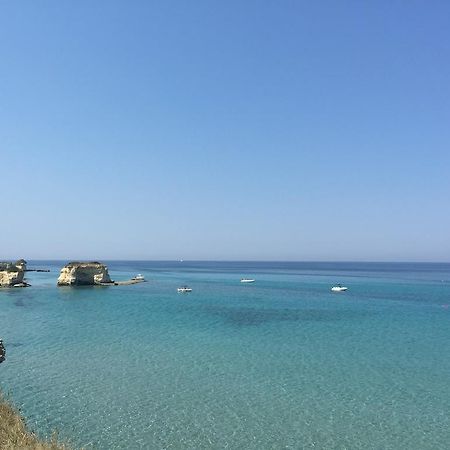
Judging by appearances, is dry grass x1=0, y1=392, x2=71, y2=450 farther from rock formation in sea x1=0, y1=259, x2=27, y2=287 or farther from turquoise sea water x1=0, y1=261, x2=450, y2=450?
rock formation in sea x1=0, y1=259, x2=27, y2=287

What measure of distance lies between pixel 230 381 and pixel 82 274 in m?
92.8

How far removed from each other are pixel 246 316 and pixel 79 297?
40.3 m

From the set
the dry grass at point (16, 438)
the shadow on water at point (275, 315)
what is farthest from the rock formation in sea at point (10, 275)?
the dry grass at point (16, 438)

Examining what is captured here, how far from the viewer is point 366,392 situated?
26.5m

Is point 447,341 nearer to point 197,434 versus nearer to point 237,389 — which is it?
point 237,389

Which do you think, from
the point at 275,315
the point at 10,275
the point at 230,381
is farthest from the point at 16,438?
the point at 10,275

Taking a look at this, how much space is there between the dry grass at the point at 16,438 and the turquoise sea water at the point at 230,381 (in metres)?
3.23

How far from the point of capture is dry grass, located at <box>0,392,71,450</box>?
1409cm

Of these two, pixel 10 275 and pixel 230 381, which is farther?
pixel 10 275

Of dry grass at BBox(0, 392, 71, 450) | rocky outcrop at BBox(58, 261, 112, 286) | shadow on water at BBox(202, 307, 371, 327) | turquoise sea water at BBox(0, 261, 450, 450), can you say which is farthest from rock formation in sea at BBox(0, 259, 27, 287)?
dry grass at BBox(0, 392, 71, 450)

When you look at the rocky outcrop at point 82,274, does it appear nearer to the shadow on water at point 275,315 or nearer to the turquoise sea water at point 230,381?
the shadow on water at point 275,315

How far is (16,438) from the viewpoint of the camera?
15117 mm

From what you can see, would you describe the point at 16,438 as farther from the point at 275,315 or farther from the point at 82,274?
the point at 82,274

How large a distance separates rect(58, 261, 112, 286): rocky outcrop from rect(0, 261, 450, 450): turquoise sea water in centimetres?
5716
